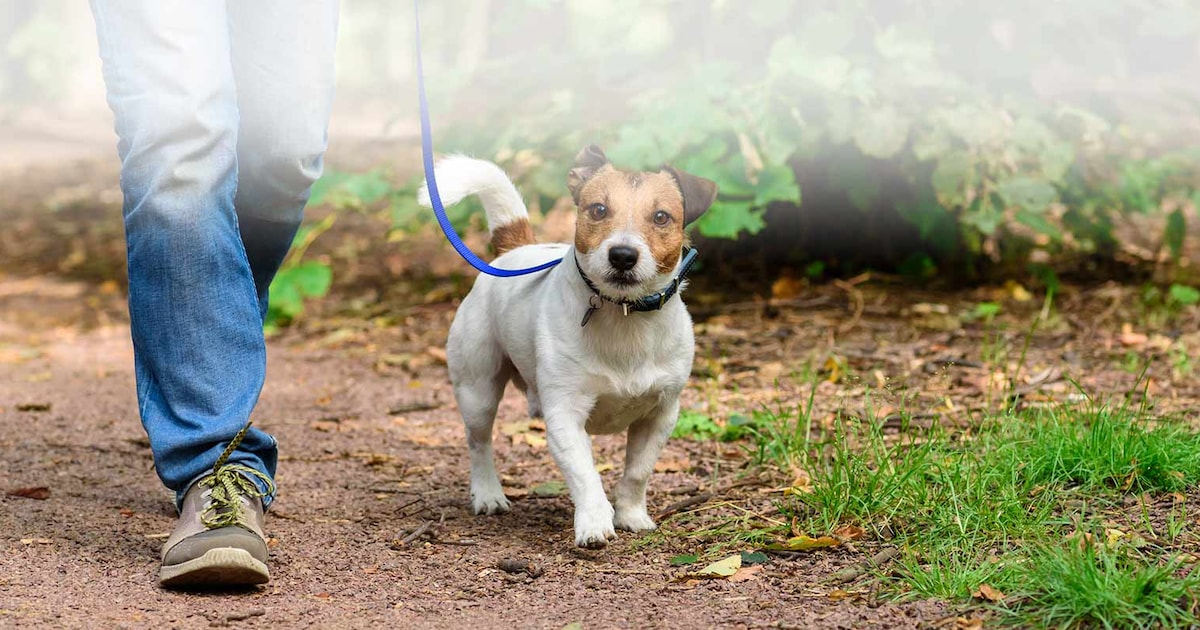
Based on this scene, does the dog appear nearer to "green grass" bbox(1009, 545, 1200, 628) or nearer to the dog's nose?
the dog's nose

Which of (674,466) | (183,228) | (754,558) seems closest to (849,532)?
(754,558)

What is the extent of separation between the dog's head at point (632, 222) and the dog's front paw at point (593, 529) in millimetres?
555

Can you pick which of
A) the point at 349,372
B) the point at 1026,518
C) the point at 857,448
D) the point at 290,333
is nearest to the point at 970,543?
the point at 1026,518

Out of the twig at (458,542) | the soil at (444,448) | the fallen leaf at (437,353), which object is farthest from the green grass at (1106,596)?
the fallen leaf at (437,353)

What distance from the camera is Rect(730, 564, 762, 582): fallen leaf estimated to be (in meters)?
2.90

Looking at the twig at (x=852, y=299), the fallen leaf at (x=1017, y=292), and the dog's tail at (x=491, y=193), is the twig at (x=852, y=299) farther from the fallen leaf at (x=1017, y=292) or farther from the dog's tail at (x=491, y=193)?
the dog's tail at (x=491, y=193)

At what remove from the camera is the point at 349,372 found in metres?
5.89

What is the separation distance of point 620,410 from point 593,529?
386 millimetres

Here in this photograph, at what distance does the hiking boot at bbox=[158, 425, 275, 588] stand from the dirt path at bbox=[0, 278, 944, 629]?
6 centimetres

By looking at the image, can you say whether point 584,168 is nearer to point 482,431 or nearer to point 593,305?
point 593,305

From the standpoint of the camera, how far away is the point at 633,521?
341 cm

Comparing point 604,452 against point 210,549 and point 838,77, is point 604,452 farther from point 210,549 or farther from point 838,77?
point 838,77

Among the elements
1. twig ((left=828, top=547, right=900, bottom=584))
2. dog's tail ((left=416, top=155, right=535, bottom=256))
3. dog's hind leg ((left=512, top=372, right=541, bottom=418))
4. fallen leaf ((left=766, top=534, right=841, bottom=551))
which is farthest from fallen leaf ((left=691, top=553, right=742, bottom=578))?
dog's tail ((left=416, top=155, right=535, bottom=256))

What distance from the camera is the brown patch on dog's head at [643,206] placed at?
318cm
